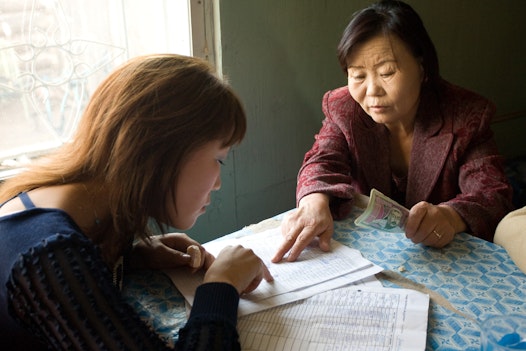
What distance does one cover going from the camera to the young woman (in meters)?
0.72

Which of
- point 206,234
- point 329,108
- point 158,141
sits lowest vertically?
point 206,234

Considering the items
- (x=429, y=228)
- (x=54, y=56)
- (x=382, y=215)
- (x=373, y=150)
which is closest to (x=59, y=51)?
(x=54, y=56)

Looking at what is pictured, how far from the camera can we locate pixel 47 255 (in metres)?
0.72

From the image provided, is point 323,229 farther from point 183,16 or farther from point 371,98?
point 183,16

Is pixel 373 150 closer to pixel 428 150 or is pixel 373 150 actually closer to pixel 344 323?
pixel 428 150

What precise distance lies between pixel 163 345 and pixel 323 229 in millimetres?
567

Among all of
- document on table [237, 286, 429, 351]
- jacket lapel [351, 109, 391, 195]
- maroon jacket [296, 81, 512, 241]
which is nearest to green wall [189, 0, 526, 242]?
maroon jacket [296, 81, 512, 241]

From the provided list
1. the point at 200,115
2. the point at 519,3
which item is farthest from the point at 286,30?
the point at 519,3

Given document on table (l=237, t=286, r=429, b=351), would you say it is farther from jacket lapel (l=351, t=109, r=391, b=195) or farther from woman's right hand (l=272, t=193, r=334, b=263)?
jacket lapel (l=351, t=109, r=391, b=195)

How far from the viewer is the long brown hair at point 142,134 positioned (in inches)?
34.0

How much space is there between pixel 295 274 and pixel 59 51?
115 cm

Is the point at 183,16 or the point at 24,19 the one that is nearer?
the point at 24,19

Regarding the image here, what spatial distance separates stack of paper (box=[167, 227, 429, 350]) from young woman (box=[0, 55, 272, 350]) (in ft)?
0.21

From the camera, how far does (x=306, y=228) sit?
1220 mm
